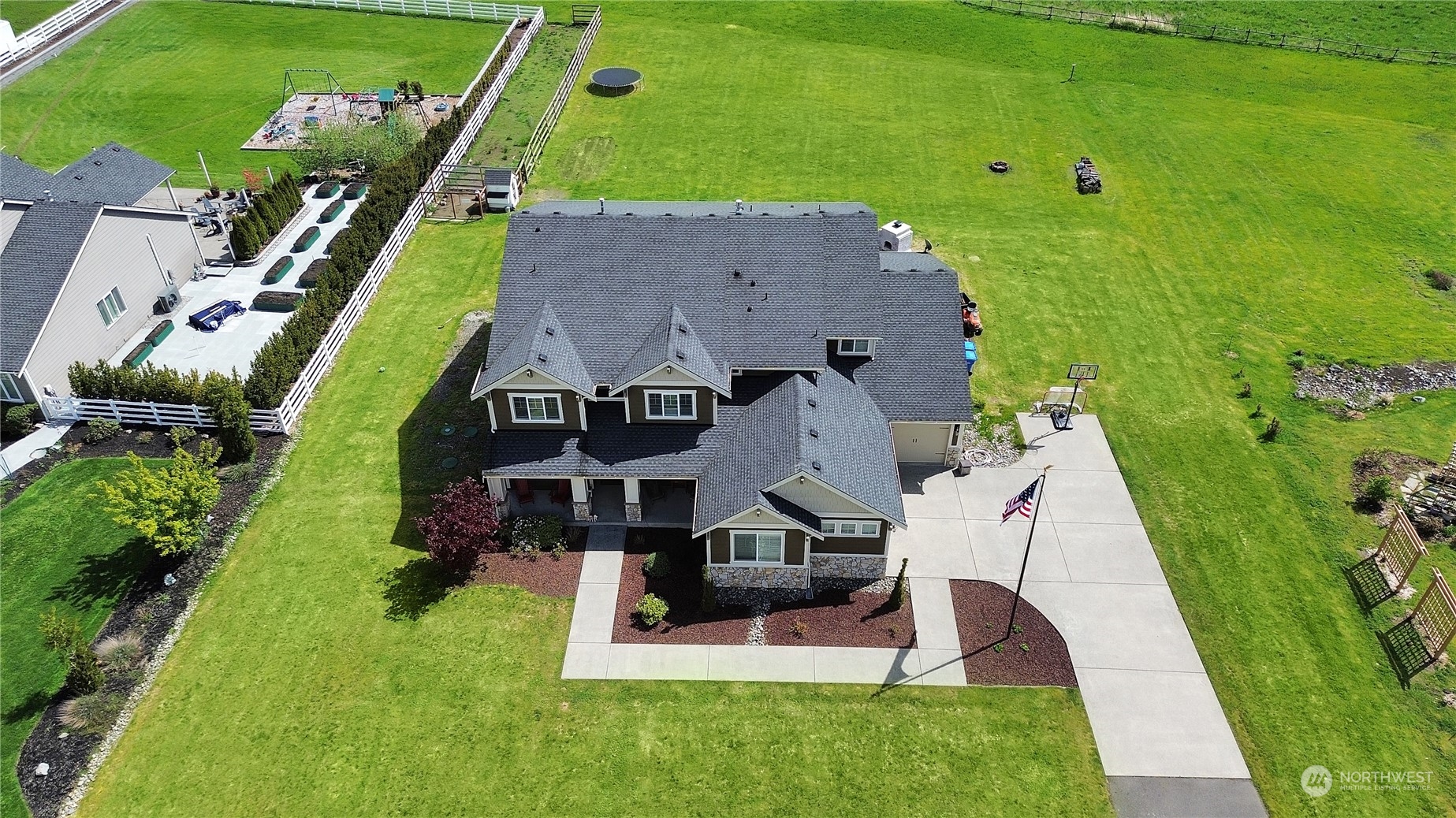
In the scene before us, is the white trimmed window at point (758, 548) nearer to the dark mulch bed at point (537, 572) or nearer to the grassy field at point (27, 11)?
the dark mulch bed at point (537, 572)

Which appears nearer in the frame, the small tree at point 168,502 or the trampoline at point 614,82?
the small tree at point 168,502

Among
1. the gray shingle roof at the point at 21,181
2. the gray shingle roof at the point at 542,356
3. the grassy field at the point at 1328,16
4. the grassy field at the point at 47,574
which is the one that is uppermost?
the gray shingle roof at the point at 542,356

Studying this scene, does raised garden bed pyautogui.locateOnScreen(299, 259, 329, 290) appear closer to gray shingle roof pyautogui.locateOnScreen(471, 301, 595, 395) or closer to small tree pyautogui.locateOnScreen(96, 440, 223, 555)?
small tree pyautogui.locateOnScreen(96, 440, 223, 555)

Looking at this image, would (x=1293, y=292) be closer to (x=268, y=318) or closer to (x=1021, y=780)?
(x=1021, y=780)

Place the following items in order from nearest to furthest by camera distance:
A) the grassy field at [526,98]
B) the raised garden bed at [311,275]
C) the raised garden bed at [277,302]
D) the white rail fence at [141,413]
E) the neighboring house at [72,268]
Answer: the white rail fence at [141,413] → the neighboring house at [72,268] → the raised garden bed at [277,302] → the raised garden bed at [311,275] → the grassy field at [526,98]

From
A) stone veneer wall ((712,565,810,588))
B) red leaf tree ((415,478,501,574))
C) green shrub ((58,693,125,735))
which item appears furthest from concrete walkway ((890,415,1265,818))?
green shrub ((58,693,125,735))

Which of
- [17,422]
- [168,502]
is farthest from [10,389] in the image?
[168,502]

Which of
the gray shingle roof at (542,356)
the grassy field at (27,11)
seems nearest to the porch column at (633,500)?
the gray shingle roof at (542,356)

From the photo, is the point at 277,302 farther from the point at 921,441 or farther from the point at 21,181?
the point at 921,441

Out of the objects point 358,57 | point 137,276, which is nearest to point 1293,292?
point 137,276
